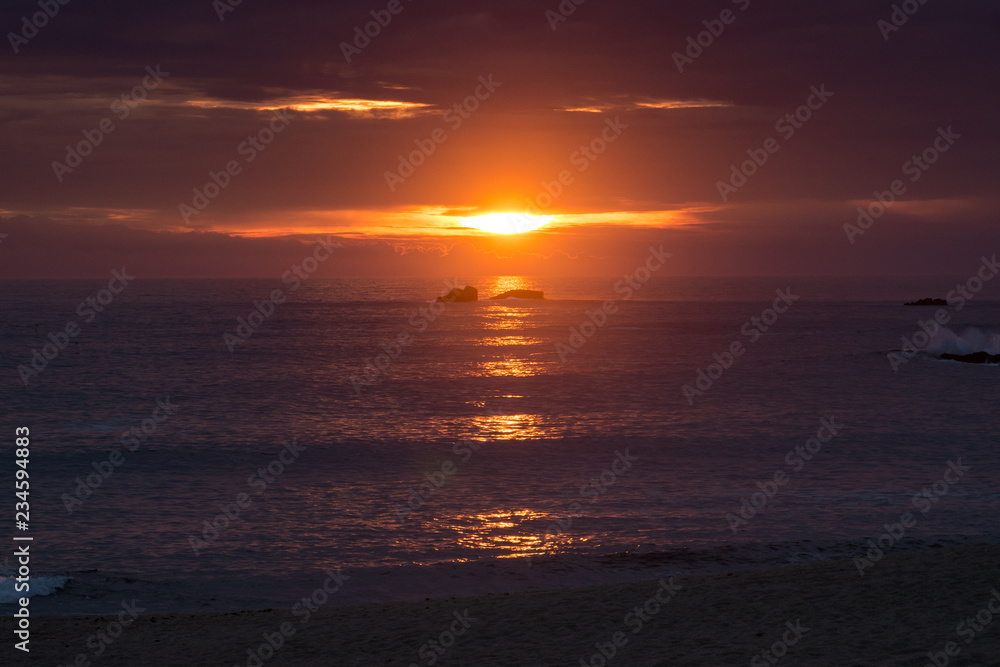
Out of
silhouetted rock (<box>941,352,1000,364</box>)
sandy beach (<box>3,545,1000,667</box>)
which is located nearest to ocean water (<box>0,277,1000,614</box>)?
sandy beach (<box>3,545,1000,667</box>)

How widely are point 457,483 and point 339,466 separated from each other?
18.4 ft

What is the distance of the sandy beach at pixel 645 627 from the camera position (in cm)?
1109

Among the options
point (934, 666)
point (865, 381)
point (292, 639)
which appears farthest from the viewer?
Result: point (865, 381)

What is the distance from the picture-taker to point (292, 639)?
13094 millimetres

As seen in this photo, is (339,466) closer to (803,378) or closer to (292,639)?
(292,639)

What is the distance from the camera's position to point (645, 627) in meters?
12.7

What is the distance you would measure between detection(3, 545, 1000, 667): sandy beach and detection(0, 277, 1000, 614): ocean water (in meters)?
2.19

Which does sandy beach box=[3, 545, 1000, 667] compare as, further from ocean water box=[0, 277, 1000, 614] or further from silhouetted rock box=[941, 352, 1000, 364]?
silhouetted rock box=[941, 352, 1000, 364]

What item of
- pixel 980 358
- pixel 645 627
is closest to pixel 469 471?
pixel 645 627

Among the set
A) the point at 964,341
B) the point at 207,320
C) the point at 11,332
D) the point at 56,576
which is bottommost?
the point at 56,576

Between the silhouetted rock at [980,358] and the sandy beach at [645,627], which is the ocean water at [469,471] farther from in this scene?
the silhouetted rock at [980,358]

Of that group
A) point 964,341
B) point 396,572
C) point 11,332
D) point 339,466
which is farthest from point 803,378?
point 11,332

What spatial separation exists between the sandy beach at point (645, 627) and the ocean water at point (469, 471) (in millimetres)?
2191

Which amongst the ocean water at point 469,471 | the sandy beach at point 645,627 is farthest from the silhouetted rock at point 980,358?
the sandy beach at point 645,627
